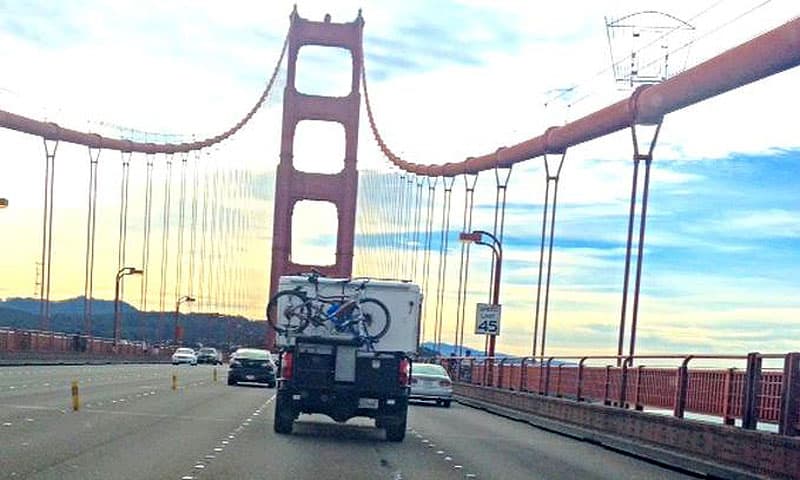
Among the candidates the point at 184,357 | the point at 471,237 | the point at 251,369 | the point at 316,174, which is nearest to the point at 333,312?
the point at 471,237

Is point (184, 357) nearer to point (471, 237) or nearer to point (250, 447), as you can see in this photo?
point (471, 237)

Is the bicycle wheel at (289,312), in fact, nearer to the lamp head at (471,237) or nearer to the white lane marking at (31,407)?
the white lane marking at (31,407)

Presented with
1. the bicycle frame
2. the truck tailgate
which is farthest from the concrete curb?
the bicycle frame

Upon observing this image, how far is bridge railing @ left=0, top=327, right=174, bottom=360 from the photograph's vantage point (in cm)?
6259

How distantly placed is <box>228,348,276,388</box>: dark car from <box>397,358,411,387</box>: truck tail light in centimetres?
2955

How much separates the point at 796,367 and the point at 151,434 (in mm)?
10618

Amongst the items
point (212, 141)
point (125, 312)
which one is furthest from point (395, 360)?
point (125, 312)

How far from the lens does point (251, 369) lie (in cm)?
5456

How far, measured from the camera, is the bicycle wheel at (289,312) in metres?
25.5

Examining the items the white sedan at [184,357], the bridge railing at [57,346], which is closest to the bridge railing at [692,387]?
the bridge railing at [57,346]

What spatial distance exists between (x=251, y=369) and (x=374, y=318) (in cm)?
2966

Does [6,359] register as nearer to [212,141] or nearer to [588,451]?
[212,141]

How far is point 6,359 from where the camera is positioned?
197ft

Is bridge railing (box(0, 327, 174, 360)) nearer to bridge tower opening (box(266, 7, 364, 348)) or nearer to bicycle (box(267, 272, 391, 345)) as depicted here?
bridge tower opening (box(266, 7, 364, 348))
